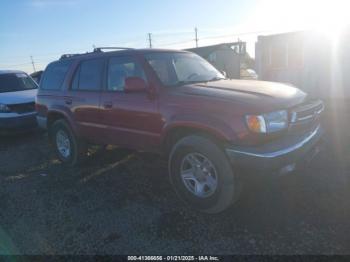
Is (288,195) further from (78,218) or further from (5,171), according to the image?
(5,171)

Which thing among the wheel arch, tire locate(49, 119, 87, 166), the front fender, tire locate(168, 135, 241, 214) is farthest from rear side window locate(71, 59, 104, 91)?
tire locate(168, 135, 241, 214)

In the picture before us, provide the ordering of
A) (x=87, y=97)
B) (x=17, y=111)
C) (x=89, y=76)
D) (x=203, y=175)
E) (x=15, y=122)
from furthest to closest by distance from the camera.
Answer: (x=17, y=111), (x=15, y=122), (x=89, y=76), (x=87, y=97), (x=203, y=175)

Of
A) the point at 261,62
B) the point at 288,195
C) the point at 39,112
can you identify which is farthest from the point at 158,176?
the point at 261,62

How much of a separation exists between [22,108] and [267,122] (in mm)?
6677

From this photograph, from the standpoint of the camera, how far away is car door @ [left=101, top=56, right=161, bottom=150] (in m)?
3.92

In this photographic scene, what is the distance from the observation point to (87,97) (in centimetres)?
481

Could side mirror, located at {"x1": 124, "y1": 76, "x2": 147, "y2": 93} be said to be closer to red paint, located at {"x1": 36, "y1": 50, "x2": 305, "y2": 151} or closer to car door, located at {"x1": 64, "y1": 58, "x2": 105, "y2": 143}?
red paint, located at {"x1": 36, "y1": 50, "x2": 305, "y2": 151}

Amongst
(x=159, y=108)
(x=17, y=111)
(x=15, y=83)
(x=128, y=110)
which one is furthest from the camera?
(x=15, y=83)

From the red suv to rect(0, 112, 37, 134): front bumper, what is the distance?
2914 millimetres

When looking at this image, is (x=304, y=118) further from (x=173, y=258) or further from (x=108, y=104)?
(x=108, y=104)

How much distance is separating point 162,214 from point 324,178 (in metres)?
2.30

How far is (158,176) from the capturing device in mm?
4777

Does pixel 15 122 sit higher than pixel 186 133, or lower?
lower

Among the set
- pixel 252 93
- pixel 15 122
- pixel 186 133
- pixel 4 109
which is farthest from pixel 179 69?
pixel 4 109
